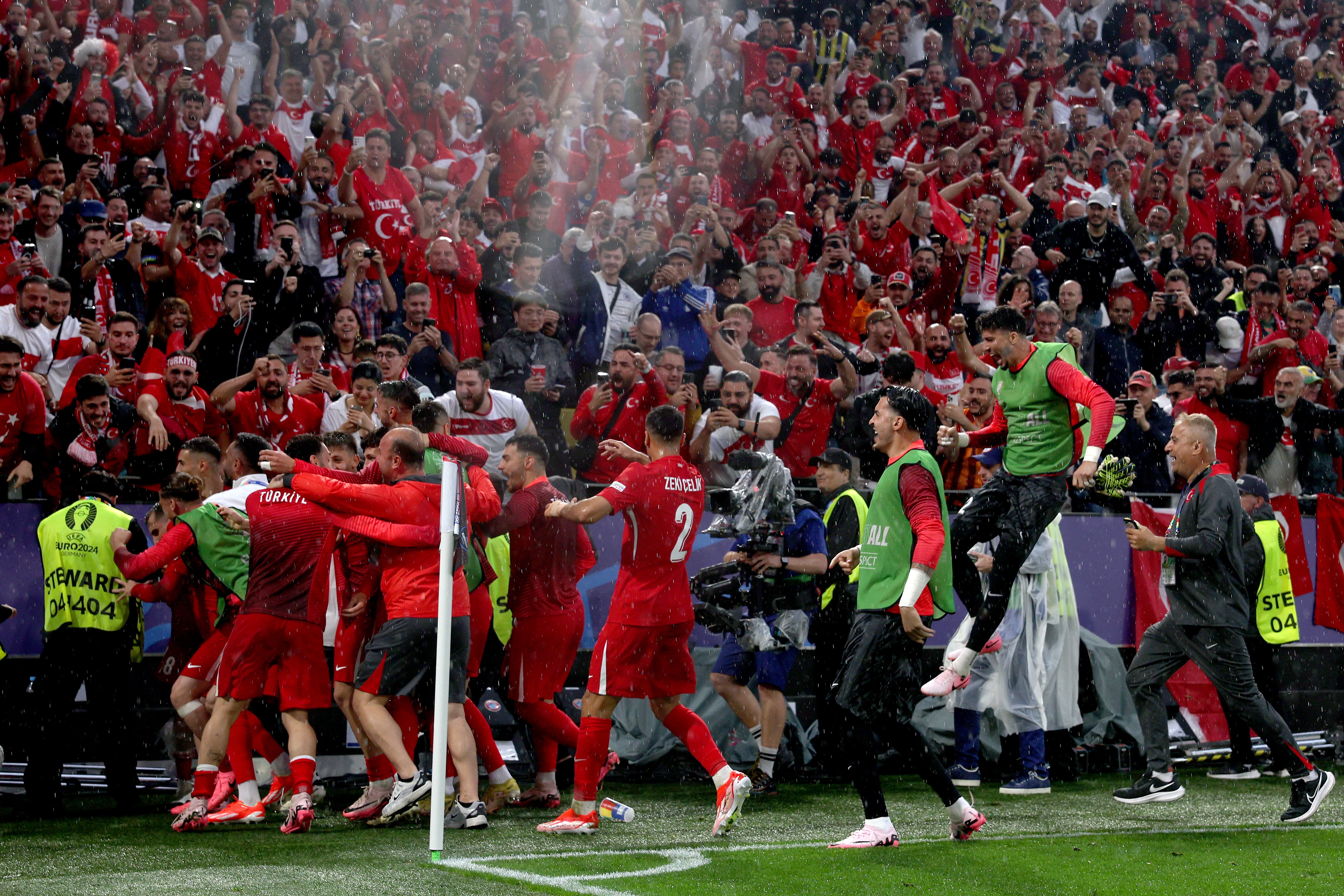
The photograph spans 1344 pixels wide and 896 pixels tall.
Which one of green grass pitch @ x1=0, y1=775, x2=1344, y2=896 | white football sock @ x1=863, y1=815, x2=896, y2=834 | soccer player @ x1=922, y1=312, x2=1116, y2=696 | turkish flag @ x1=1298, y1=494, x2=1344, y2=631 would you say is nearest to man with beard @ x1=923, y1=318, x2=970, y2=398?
turkish flag @ x1=1298, y1=494, x2=1344, y2=631

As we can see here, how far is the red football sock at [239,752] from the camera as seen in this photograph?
24.4 ft

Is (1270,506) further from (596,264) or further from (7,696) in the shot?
(7,696)

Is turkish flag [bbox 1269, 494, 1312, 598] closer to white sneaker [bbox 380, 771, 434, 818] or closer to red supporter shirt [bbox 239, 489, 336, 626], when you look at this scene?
white sneaker [bbox 380, 771, 434, 818]

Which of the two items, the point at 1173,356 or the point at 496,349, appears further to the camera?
the point at 1173,356

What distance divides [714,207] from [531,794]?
7.73m

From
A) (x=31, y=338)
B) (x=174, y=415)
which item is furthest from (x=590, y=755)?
(x=31, y=338)

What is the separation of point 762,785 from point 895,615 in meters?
2.65

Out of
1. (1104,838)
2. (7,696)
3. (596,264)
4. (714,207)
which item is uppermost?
(714,207)

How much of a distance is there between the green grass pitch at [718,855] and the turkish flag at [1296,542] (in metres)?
4.01

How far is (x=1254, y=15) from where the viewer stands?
22641 mm

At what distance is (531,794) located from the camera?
8172 millimetres

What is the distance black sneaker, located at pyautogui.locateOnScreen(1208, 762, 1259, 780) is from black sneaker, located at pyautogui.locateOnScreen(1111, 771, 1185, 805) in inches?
79.9

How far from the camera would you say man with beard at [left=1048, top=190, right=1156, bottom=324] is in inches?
579

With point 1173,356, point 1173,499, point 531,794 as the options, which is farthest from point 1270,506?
point 531,794
